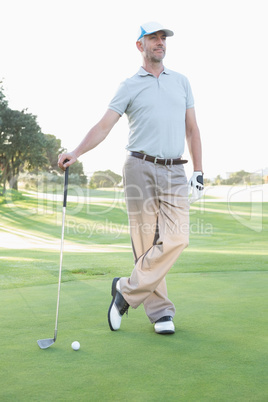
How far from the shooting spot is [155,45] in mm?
3816

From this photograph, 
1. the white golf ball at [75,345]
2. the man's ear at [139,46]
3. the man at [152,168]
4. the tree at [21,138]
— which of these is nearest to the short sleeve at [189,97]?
the man at [152,168]

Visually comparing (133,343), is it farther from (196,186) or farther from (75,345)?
(196,186)

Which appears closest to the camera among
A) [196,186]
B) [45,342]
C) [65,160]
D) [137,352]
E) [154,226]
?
[137,352]

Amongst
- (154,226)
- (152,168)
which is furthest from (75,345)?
(152,168)

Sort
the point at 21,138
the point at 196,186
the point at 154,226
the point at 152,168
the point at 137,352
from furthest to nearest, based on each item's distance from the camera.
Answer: the point at 21,138 → the point at 196,186 → the point at 154,226 → the point at 152,168 → the point at 137,352

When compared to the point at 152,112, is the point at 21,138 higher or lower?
higher

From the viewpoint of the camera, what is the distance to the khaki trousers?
3.68 meters

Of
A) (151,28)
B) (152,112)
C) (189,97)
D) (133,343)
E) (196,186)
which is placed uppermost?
(151,28)

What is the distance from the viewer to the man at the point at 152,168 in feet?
12.1

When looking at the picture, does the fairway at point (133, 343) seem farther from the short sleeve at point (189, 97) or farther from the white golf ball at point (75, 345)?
the short sleeve at point (189, 97)

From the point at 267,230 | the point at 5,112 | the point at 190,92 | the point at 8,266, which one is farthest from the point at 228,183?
the point at 190,92

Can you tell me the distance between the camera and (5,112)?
3472 centimetres

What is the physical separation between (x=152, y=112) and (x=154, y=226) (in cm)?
81

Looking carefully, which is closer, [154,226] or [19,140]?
[154,226]
